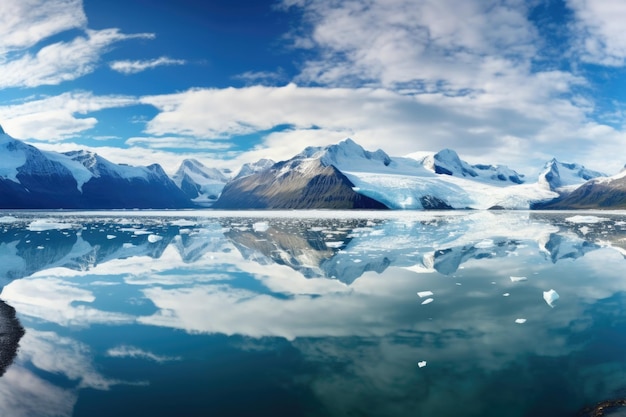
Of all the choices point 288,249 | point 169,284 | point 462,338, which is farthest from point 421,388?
point 288,249

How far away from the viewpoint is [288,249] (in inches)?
1610

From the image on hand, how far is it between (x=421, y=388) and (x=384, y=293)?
10.5 metres

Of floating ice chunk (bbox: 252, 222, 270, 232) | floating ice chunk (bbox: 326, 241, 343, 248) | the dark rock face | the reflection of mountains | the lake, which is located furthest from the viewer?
floating ice chunk (bbox: 252, 222, 270, 232)

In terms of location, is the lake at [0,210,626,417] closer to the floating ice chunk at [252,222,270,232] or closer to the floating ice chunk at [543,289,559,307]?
the floating ice chunk at [543,289,559,307]

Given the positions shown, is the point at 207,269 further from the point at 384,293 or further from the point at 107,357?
the point at 107,357

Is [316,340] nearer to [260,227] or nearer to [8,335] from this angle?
[8,335]

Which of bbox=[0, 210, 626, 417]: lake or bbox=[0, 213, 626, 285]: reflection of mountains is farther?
bbox=[0, 213, 626, 285]: reflection of mountains

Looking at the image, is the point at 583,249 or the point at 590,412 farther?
the point at 583,249

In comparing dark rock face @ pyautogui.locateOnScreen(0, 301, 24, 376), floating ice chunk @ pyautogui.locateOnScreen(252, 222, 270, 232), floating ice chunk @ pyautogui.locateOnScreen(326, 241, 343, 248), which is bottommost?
floating ice chunk @ pyautogui.locateOnScreen(252, 222, 270, 232)

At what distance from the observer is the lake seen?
10625 millimetres

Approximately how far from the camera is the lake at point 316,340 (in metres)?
10.6

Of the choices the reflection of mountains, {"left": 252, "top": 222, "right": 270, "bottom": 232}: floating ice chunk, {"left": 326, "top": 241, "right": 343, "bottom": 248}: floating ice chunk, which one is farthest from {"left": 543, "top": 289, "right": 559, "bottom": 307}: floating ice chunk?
{"left": 252, "top": 222, "right": 270, "bottom": 232}: floating ice chunk

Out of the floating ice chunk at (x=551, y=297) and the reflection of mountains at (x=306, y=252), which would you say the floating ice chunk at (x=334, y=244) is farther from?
the floating ice chunk at (x=551, y=297)

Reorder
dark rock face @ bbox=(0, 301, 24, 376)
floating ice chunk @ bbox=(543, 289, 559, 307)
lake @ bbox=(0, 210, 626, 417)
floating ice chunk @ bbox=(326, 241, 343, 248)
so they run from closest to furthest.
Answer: lake @ bbox=(0, 210, 626, 417) → dark rock face @ bbox=(0, 301, 24, 376) → floating ice chunk @ bbox=(543, 289, 559, 307) → floating ice chunk @ bbox=(326, 241, 343, 248)
